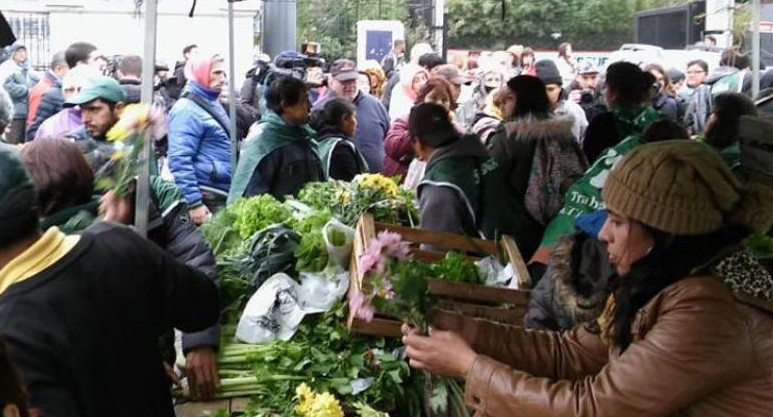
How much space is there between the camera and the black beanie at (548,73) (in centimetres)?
959

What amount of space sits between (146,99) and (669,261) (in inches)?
78.2

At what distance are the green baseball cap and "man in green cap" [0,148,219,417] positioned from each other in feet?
8.10

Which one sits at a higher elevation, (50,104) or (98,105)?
(98,105)

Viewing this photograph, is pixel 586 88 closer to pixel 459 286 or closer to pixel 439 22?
pixel 439 22

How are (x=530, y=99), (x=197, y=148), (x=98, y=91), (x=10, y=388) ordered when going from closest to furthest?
(x=10, y=388), (x=98, y=91), (x=530, y=99), (x=197, y=148)

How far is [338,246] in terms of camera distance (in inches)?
176

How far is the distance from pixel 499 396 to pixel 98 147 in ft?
6.41

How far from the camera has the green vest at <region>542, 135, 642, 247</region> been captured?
4.10 meters

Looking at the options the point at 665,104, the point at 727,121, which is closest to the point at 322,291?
the point at 727,121

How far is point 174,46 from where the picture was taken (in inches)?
752

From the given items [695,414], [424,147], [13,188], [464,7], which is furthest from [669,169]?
[464,7]

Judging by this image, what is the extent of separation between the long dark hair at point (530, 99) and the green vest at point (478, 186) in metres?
0.62

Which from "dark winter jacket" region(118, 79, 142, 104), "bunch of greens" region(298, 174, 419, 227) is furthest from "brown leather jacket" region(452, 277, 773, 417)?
"dark winter jacket" region(118, 79, 142, 104)

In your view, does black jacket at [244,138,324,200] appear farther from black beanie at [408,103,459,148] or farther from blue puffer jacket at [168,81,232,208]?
black beanie at [408,103,459,148]
